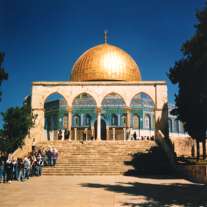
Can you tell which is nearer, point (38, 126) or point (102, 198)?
point (102, 198)

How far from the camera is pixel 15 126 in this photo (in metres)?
27.4

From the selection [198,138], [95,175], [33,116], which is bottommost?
[95,175]

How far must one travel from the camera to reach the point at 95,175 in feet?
55.9

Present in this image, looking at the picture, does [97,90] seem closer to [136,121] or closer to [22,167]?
[22,167]

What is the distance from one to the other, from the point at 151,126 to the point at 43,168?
118 feet

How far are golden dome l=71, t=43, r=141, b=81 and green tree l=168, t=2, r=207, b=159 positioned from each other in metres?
15.8

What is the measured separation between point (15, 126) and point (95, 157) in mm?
9585

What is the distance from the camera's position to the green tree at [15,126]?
26.9m

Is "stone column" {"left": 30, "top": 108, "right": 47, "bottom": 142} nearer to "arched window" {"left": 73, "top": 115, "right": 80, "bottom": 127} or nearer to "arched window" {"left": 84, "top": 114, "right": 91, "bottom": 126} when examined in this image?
"arched window" {"left": 73, "top": 115, "right": 80, "bottom": 127}

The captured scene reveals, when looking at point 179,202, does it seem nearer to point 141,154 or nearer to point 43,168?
point 43,168

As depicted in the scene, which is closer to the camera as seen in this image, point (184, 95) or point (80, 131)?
point (184, 95)

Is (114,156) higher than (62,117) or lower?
lower

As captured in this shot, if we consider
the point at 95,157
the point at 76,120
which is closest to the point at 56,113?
the point at 76,120

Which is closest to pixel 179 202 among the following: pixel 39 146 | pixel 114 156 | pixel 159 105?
pixel 114 156
